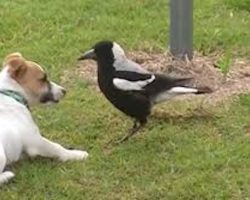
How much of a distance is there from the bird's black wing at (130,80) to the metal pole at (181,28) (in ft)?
4.19

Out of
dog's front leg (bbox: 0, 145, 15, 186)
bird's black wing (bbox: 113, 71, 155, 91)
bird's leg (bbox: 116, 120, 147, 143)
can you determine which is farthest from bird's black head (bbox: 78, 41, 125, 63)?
dog's front leg (bbox: 0, 145, 15, 186)

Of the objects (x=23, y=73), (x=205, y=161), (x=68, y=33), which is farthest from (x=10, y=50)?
(x=205, y=161)

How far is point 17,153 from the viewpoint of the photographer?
5.39 metres

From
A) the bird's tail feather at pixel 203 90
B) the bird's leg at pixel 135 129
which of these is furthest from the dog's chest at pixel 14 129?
the bird's tail feather at pixel 203 90

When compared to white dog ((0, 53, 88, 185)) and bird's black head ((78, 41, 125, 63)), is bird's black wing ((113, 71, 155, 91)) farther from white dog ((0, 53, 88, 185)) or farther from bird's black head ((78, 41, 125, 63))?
white dog ((0, 53, 88, 185))

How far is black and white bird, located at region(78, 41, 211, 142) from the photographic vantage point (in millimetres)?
5695

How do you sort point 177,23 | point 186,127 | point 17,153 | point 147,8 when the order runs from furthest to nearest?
point 147,8, point 177,23, point 186,127, point 17,153

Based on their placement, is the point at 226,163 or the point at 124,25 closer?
the point at 226,163

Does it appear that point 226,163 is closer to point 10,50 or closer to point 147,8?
point 10,50

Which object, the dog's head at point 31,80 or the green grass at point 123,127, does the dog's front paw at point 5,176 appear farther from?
the dog's head at point 31,80

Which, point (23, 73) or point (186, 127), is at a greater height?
point (23, 73)

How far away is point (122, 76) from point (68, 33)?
7.65 ft

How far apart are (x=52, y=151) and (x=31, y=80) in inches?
18.1

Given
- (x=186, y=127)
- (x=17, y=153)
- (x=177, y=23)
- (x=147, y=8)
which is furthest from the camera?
(x=147, y=8)
